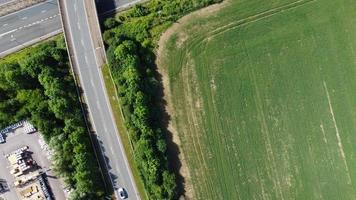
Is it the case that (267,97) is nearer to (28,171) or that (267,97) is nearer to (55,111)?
(55,111)

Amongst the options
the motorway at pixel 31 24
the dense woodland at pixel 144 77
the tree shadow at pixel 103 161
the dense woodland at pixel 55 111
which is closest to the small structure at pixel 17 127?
the dense woodland at pixel 55 111

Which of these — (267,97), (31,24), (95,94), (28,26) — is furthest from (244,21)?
(28,26)

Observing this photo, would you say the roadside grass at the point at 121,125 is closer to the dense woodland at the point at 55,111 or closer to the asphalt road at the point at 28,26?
the dense woodland at the point at 55,111

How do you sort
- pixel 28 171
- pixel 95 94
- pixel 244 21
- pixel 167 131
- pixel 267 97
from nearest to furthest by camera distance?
pixel 28 171 < pixel 95 94 < pixel 167 131 < pixel 267 97 < pixel 244 21

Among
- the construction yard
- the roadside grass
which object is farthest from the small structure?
the roadside grass

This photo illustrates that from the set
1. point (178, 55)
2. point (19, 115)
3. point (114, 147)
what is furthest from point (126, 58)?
point (19, 115)

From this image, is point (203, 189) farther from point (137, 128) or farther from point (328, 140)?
point (328, 140)
